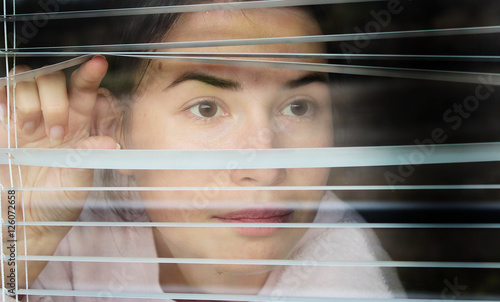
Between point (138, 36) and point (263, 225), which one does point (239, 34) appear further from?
→ point (263, 225)

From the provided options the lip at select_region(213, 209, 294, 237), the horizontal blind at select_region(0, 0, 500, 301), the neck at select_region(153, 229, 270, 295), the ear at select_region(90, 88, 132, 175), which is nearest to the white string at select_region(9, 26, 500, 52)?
the horizontal blind at select_region(0, 0, 500, 301)

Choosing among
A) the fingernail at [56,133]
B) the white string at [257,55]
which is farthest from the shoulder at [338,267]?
the fingernail at [56,133]

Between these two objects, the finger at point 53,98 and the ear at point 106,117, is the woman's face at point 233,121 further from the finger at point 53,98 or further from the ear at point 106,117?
the finger at point 53,98

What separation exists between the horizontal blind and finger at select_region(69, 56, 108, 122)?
0.02 meters

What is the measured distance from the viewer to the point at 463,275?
1.05 meters

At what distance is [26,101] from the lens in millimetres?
895

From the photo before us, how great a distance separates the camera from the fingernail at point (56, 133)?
91 centimetres

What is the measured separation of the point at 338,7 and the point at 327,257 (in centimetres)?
63

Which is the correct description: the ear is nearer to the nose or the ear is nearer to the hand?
the hand

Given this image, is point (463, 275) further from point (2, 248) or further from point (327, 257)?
point (2, 248)

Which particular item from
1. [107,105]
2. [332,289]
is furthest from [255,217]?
[107,105]

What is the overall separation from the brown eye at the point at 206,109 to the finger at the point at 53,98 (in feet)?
0.88

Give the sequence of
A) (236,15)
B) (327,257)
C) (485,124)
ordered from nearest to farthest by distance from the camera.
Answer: (236,15)
(485,124)
(327,257)

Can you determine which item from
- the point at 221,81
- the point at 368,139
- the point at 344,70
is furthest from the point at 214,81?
the point at 368,139
